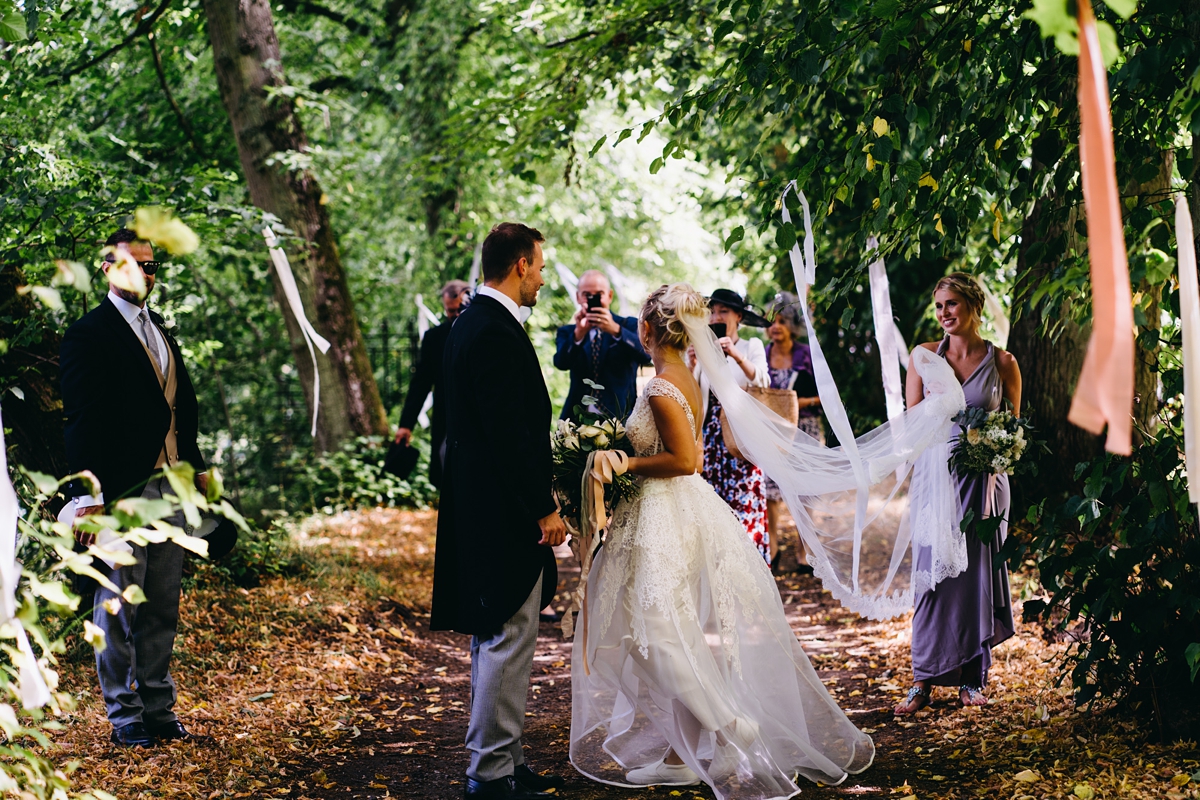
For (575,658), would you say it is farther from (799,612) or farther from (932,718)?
(799,612)

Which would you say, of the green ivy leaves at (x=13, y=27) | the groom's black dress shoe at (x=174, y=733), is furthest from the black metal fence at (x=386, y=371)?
the green ivy leaves at (x=13, y=27)

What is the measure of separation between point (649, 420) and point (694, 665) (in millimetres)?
981

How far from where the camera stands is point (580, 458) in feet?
13.5

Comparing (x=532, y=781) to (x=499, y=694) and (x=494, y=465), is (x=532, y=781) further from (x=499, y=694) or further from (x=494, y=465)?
(x=494, y=465)

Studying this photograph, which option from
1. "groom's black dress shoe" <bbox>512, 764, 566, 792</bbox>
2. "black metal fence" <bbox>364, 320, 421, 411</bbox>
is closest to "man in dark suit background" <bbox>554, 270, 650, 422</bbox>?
"groom's black dress shoe" <bbox>512, 764, 566, 792</bbox>

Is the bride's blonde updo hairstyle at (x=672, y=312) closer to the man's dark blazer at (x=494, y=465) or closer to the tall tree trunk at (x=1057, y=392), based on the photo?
the man's dark blazer at (x=494, y=465)

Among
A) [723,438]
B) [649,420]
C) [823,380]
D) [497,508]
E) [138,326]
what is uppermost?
[138,326]

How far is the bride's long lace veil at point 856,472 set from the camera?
14.9ft

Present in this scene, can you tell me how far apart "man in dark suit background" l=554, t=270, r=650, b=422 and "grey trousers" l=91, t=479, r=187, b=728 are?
274 centimetres

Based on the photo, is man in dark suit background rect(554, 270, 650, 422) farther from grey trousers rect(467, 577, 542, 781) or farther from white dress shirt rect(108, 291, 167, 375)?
grey trousers rect(467, 577, 542, 781)

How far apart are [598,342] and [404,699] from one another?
258 cm

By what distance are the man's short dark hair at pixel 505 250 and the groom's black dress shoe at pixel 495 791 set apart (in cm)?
189

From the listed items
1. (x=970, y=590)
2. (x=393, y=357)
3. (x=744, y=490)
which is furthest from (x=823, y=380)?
(x=393, y=357)

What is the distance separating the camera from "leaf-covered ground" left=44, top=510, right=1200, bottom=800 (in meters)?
3.79
